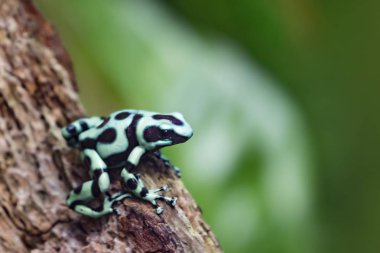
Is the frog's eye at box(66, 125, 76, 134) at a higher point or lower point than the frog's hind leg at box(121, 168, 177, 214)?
higher

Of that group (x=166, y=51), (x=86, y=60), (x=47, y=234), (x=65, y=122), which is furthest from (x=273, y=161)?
(x=47, y=234)

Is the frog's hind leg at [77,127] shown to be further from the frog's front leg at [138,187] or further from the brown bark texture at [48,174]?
the frog's front leg at [138,187]

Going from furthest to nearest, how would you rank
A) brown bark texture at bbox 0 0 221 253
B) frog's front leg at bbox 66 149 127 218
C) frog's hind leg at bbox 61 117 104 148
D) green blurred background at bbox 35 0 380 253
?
green blurred background at bbox 35 0 380 253, frog's hind leg at bbox 61 117 104 148, frog's front leg at bbox 66 149 127 218, brown bark texture at bbox 0 0 221 253

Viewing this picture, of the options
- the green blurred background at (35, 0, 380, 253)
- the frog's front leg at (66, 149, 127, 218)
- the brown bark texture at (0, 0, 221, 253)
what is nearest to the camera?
the brown bark texture at (0, 0, 221, 253)

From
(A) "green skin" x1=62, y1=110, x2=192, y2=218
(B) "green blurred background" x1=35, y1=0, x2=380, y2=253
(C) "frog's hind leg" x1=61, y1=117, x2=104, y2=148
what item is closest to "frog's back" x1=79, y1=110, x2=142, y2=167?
(A) "green skin" x1=62, y1=110, x2=192, y2=218

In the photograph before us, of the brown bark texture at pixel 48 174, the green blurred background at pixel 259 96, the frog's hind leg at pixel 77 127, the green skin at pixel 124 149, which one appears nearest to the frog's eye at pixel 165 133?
the green skin at pixel 124 149

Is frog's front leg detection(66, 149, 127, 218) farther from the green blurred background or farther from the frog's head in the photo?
the green blurred background

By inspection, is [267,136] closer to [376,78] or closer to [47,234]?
[376,78]
